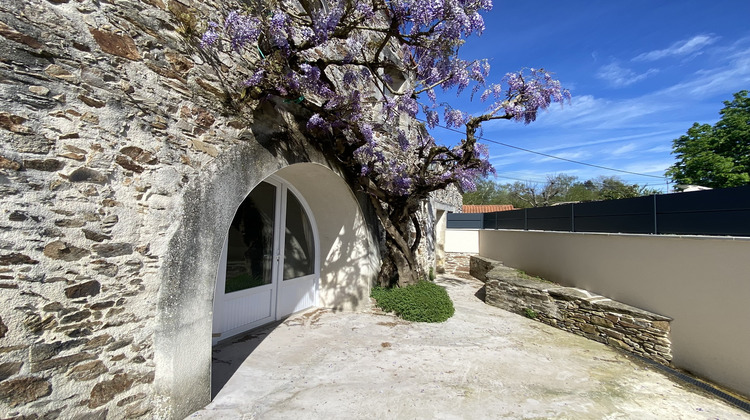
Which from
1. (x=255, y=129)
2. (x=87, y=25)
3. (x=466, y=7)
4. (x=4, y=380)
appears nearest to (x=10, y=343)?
(x=4, y=380)

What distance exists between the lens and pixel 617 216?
17.8ft

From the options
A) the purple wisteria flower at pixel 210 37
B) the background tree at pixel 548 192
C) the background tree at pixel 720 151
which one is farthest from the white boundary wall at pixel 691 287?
the background tree at pixel 548 192

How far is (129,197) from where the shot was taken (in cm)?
235

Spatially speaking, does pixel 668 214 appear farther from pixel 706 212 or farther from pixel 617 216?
pixel 617 216

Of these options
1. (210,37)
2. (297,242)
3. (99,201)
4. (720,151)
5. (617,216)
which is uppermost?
(720,151)

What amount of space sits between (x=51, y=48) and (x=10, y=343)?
1.69 m

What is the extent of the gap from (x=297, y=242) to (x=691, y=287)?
522 cm

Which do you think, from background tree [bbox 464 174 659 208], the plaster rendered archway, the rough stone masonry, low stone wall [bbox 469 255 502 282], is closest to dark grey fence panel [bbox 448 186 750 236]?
low stone wall [bbox 469 255 502 282]

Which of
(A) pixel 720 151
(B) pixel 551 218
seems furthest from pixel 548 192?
(B) pixel 551 218

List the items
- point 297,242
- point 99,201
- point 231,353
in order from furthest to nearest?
point 297,242
point 231,353
point 99,201

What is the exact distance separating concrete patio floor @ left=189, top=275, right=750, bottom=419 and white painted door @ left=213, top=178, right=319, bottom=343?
1.12ft

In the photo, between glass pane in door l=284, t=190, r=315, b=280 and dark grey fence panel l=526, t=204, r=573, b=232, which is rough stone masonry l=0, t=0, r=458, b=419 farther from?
dark grey fence panel l=526, t=204, r=573, b=232

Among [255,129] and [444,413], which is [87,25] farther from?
[444,413]

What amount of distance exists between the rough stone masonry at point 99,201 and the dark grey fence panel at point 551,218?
6.58 meters
